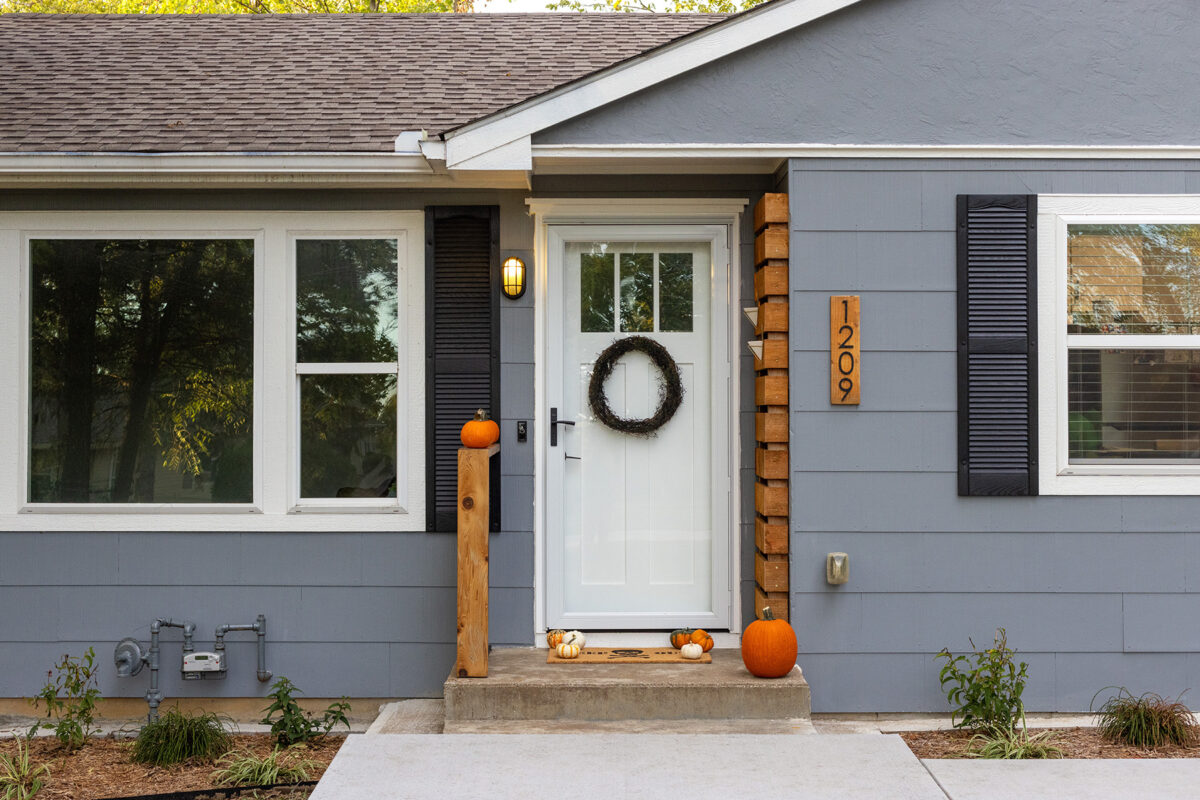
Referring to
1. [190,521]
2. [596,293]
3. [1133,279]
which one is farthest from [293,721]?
[1133,279]

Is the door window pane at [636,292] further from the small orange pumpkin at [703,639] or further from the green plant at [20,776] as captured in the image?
the green plant at [20,776]

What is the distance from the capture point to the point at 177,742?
3869 millimetres

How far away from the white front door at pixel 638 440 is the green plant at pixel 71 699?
2078mm

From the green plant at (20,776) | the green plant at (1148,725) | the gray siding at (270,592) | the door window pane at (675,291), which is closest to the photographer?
the green plant at (20,776)

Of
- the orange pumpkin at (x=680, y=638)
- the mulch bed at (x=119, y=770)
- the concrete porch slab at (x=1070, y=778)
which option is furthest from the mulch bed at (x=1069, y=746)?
the mulch bed at (x=119, y=770)

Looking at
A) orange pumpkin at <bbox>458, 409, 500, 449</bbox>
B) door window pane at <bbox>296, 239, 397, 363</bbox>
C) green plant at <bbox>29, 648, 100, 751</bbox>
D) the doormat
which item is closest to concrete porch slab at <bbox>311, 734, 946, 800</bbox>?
the doormat

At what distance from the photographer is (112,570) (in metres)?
4.46

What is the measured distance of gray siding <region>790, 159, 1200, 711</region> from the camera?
4145 mm

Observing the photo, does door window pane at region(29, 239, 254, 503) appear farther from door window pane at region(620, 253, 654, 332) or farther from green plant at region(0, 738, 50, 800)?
door window pane at region(620, 253, 654, 332)

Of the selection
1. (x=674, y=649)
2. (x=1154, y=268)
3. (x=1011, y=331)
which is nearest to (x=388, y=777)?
(x=674, y=649)

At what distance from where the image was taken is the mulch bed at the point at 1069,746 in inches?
147

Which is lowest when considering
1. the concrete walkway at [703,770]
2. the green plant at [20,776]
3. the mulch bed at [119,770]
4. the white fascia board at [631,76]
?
the mulch bed at [119,770]

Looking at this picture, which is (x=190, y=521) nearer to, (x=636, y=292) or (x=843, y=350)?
(x=636, y=292)

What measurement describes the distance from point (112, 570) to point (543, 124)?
283 cm
